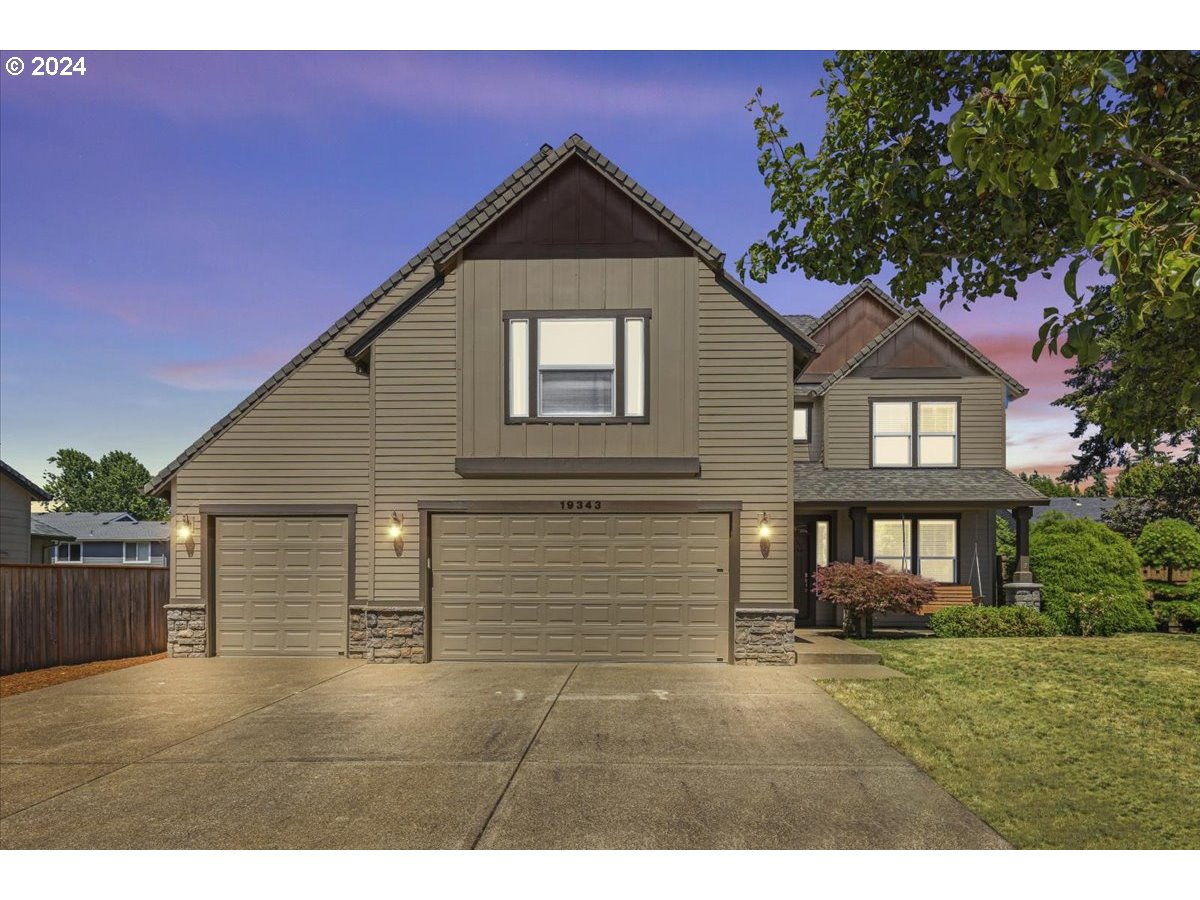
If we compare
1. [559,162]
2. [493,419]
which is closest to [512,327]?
[493,419]

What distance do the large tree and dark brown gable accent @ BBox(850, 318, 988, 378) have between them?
302 inches

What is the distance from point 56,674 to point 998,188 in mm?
14110

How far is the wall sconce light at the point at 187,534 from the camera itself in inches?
515

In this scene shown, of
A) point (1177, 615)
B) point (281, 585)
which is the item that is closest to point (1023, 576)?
point (1177, 615)

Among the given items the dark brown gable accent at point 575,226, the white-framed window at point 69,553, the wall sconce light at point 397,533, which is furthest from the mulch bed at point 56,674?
the white-framed window at point 69,553

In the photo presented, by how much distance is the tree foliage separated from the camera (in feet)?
294

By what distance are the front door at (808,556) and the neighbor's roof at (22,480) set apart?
2288 cm

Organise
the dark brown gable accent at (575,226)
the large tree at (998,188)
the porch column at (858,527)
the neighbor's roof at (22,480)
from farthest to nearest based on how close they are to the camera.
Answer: the neighbor's roof at (22,480)
the porch column at (858,527)
the dark brown gable accent at (575,226)
the large tree at (998,188)

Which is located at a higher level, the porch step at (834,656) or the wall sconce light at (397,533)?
the wall sconce light at (397,533)

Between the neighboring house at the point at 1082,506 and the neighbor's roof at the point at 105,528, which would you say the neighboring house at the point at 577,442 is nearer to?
the neighboring house at the point at 1082,506

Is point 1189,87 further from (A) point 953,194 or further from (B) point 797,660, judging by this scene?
(B) point 797,660

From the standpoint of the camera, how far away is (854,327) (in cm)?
2067

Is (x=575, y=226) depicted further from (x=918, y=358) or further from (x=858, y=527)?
A: (x=918, y=358)

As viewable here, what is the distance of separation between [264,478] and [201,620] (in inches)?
105
